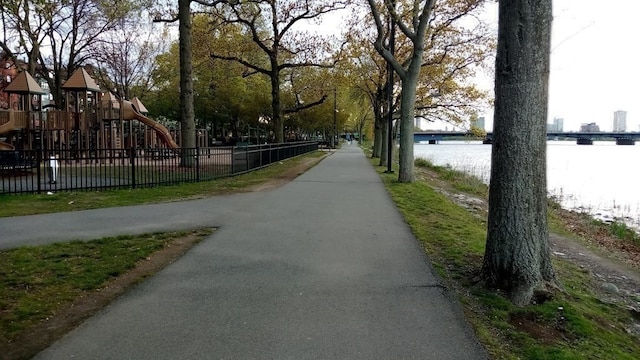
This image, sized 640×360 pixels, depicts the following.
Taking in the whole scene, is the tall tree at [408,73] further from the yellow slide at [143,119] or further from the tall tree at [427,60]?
the yellow slide at [143,119]

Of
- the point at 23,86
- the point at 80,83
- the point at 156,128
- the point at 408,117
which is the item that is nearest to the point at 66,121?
the point at 80,83

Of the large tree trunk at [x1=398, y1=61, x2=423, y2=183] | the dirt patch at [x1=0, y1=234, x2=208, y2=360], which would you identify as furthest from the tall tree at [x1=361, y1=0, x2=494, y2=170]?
the dirt patch at [x1=0, y1=234, x2=208, y2=360]

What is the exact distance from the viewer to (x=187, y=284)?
5406mm

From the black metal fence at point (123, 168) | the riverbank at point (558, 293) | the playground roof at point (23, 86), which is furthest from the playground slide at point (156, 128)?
the riverbank at point (558, 293)

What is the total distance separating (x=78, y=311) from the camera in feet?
15.1

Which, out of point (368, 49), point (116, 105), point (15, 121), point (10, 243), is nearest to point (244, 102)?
point (116, 105)

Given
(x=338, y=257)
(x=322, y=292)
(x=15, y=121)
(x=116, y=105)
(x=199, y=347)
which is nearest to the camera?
(x=199, y=347)

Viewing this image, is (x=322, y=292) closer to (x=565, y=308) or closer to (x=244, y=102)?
(x=565, y=308)

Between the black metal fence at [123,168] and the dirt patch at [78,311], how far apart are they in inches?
318

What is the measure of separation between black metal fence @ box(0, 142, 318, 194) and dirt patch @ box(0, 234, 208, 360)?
26.5ft

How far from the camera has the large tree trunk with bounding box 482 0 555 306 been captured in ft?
16.9

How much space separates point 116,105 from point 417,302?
95.1 feet

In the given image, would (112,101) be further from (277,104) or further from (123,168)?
(123,168)

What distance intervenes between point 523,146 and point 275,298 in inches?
121
